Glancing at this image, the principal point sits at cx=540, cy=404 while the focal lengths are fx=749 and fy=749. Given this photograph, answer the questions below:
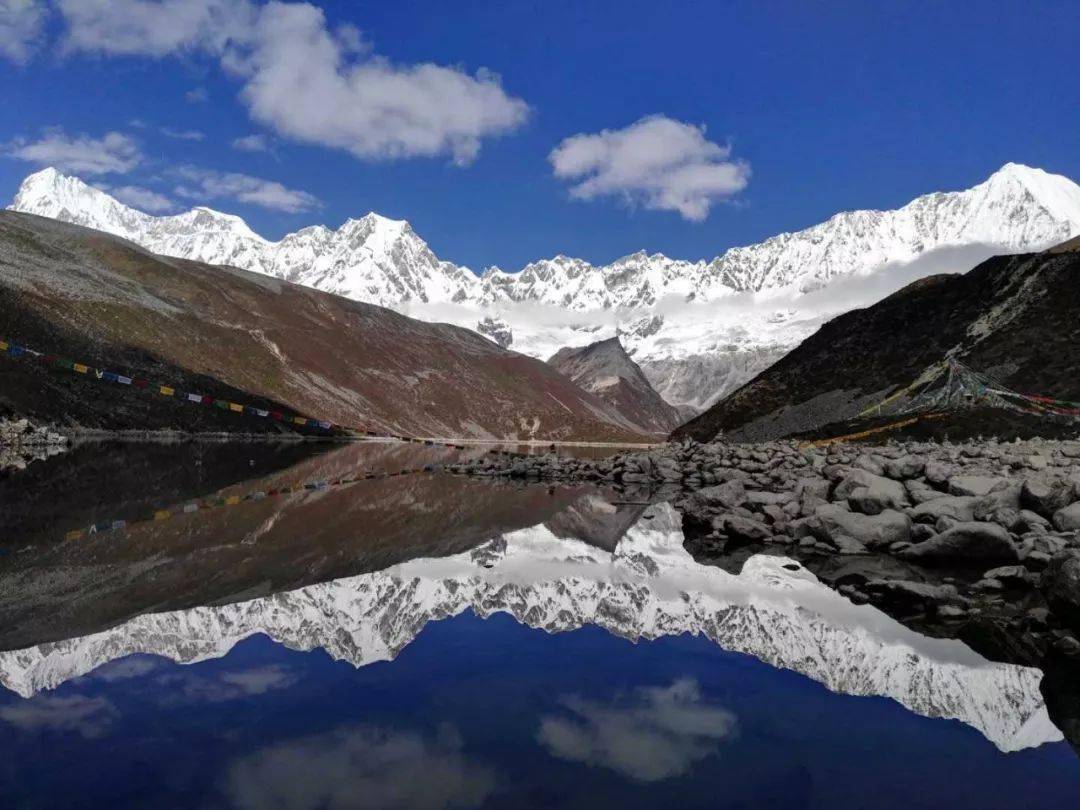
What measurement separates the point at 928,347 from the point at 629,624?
65816 mm

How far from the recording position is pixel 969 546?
16953 mm

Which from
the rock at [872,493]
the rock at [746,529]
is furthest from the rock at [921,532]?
the rock at [746,529]

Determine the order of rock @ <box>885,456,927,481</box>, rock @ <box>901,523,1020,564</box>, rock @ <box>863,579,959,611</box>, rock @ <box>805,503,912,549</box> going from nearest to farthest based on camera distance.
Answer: rock @ <box>863,579,959,611</box> < rock @ <box>901,523,1020,564</box> < rock @ <box>805,503,912,549</box> < rock @ <box>885,456,927,481</box>

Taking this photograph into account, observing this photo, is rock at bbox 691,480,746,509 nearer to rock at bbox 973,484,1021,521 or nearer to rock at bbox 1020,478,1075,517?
rock at bbox 973,484,1021,521

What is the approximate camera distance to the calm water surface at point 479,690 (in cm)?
705

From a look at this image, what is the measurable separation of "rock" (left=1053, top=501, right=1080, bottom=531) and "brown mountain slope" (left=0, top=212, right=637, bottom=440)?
77733 mm

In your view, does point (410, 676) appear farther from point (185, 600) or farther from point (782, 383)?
point (782, 383)

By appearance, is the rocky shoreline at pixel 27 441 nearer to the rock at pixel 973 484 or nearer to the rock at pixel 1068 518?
the rock at pixel 973 484

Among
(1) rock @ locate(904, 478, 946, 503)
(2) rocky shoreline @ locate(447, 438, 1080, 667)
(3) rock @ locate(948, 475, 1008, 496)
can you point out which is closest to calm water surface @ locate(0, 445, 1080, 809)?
(2) rocky shoreline @ locate(447, 438, 1080, 667)

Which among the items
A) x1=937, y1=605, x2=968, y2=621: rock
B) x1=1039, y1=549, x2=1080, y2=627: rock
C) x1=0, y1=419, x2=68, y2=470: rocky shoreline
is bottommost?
x1=0, y1=419, x2=68, y2=470: rocky shoreline

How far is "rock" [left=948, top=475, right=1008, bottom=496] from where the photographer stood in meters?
19.8

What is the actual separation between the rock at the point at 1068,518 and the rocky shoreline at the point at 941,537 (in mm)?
27

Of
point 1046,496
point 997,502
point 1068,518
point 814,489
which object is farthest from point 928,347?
point 1068,518

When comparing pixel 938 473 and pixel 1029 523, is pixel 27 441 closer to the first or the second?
pixel 938 473
